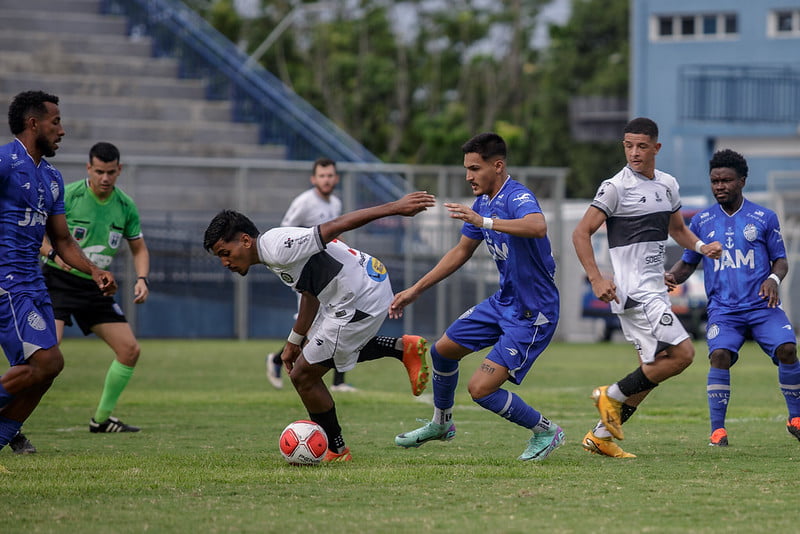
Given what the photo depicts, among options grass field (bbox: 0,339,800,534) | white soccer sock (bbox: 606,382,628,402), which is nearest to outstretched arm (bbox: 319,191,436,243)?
grass field (bbox: 0,339,800,534)

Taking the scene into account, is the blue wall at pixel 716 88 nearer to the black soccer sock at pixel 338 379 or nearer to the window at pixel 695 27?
the window at pixel 695 27

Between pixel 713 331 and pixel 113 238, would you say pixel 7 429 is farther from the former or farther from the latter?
pixel 713 331

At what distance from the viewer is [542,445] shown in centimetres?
→ 756

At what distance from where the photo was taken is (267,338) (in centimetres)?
2311

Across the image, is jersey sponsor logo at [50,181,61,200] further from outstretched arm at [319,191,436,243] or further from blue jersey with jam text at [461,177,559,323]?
blue jersey with jam text at [461,177,559,323]

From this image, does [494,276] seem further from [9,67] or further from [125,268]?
[9,67]

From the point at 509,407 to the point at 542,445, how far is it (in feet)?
1.10

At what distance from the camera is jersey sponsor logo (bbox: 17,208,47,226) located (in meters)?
7.46

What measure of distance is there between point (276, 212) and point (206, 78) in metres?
10.3

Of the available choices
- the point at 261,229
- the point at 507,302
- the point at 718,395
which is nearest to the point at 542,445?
the point at 507,302

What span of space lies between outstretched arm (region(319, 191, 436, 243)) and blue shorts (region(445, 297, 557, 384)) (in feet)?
3.06

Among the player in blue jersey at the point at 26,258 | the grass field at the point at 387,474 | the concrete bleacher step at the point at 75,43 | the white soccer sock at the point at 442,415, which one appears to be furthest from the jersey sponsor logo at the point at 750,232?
the concrete bleacher step at the point at 75,43

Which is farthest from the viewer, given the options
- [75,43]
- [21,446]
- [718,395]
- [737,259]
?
[75,43]

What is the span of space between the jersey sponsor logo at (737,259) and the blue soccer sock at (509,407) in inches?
85.8
